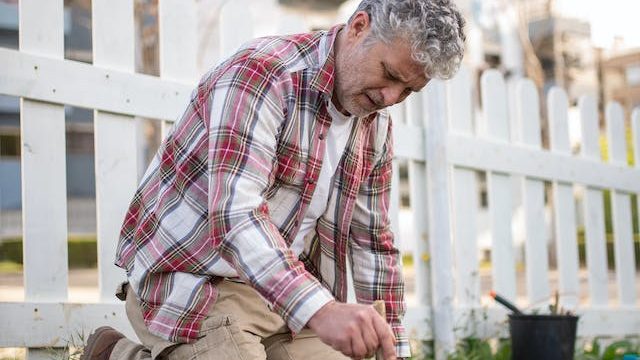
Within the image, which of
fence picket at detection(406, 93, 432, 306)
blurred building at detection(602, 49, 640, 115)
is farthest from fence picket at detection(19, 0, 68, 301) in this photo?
blurred building at detection(602, 49, 640, 115)

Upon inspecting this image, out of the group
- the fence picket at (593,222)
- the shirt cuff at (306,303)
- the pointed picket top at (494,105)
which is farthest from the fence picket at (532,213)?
the shirt cuff at (306,303)

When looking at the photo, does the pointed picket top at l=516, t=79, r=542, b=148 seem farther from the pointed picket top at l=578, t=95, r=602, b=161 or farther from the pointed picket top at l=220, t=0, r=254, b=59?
the pointed picket top at l=220, t=0, r=254, b=59

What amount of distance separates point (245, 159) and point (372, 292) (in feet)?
2.68

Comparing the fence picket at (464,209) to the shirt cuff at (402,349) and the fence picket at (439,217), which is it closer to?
the fence picket at (439,217)

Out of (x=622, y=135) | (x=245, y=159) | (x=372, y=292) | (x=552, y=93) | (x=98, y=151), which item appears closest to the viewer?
(x=245, y=159)

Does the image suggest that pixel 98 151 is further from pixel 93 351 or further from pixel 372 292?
pixel 372 292

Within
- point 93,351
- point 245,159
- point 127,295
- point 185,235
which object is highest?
point 245,159

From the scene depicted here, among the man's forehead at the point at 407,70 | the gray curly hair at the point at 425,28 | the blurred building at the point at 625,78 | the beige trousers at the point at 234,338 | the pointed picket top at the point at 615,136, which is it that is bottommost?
the beige trousers at the point at 234,338

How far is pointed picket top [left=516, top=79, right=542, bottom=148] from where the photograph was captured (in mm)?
4172

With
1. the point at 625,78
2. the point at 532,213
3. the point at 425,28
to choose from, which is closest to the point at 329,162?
the point at 425,28

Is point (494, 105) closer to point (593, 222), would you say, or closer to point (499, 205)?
point (499, 205)

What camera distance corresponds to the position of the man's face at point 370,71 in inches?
71.4

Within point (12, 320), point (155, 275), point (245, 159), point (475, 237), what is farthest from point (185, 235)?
point (475, 237)

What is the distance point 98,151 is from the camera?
8.70 ft
